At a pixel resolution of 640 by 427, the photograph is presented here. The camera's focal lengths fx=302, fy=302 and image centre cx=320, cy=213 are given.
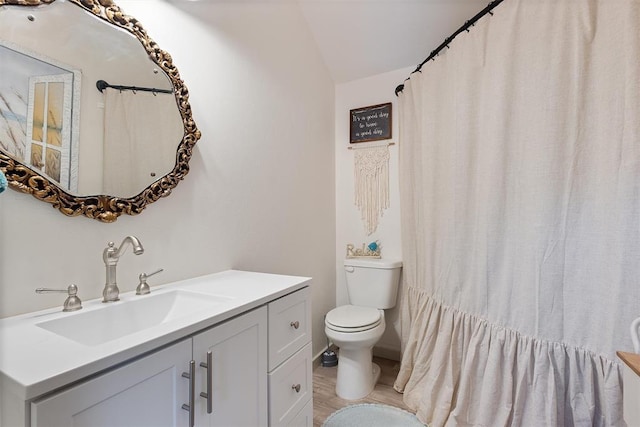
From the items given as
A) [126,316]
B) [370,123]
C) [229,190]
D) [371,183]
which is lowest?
[126,316]

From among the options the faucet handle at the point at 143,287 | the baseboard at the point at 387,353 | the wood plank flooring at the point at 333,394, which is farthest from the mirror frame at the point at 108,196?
the baseboard at the point at 387,353

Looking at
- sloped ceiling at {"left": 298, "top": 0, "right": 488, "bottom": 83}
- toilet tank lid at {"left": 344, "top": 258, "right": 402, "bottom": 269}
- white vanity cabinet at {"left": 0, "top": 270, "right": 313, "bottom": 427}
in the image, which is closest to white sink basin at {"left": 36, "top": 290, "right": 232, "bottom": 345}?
white vanity cabinet at {"left": 0, "top": 270, "right": 313, "bottom": 427}

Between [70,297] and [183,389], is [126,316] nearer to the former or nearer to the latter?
[70,297]

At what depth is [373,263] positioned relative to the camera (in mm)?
2244

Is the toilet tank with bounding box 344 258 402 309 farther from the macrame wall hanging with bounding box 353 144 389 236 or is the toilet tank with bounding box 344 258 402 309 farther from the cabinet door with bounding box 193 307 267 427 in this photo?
the cabinet door with bounding box 193 307 267 427

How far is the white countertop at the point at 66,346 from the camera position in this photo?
54cm

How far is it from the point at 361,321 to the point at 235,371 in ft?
3.74

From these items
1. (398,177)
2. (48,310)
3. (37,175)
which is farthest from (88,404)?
(398,177)

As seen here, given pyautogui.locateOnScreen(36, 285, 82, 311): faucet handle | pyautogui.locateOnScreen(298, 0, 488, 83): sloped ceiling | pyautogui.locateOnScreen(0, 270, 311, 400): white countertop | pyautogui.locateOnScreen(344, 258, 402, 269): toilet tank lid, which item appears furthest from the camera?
pyautogui.locateOnScreen(344, 258, 402, 269): toilet tank lid

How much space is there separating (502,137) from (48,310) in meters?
1.80

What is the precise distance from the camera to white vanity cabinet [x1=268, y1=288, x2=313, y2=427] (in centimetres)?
106

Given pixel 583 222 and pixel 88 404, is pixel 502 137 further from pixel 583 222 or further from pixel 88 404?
pixel 88 404

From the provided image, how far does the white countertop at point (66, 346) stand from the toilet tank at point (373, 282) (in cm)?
129

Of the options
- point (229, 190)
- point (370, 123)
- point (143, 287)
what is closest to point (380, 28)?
point (370, 123)
